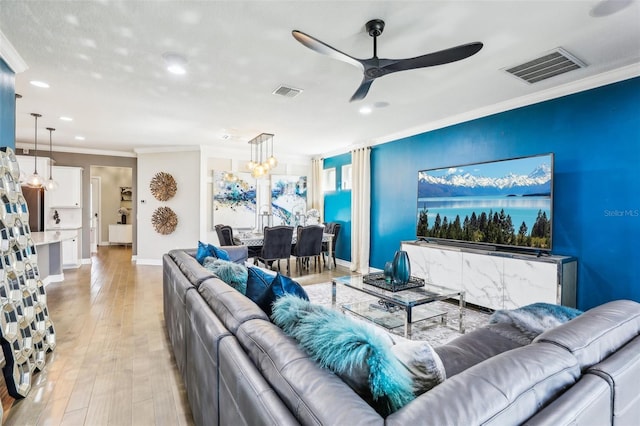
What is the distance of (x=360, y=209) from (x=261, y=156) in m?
2.57

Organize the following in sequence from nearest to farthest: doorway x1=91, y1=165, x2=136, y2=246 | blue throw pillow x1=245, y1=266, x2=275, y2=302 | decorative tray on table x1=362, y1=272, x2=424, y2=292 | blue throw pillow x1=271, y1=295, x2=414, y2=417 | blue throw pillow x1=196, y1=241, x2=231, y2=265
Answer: blue throw pillow x1=271, y1=295, x2=414, y2=417
blue throw pillow x1=245, y1=266, x2=275, y2=302
blue throw pillow x1=196, y1=241, x2=231, y2=265
decorative tray on table x1=362, y1=272, x2=424, y2=292
doorway x1=91, y1=165, x2=136, y2=246

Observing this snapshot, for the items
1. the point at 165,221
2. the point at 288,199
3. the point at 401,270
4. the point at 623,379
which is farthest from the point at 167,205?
the point at 623,379

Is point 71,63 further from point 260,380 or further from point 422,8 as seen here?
point 260,380

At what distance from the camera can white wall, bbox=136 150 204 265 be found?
6.72 metres

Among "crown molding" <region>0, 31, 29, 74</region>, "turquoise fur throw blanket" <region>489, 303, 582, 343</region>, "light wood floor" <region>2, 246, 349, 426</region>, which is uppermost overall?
"crown molding" <region>0, 31, 29, 74</region>

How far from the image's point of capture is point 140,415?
1.91 metres

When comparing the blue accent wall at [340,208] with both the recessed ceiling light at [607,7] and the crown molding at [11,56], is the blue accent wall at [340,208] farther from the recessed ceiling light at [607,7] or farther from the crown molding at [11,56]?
the crown molding at [11,56]

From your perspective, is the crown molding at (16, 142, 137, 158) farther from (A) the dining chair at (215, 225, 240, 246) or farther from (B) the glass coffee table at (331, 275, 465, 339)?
(B) the glass coffee table at (331, 275, 465, 339)

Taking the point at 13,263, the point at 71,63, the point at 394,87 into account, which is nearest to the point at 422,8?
the point at 394,87

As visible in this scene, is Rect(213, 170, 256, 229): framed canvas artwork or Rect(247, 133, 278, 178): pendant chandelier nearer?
Rect(247, 133, 278, 178): pendant chandelier

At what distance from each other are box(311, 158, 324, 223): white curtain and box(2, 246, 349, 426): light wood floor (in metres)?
4.18

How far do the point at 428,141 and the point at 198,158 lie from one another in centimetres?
472

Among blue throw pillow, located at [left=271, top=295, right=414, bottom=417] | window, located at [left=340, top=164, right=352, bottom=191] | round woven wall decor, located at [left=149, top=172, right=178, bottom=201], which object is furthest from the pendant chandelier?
blue throw pillow, located at [left=271, top=295, right=414, bottom=417]

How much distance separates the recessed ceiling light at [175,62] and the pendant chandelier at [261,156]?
225cm
